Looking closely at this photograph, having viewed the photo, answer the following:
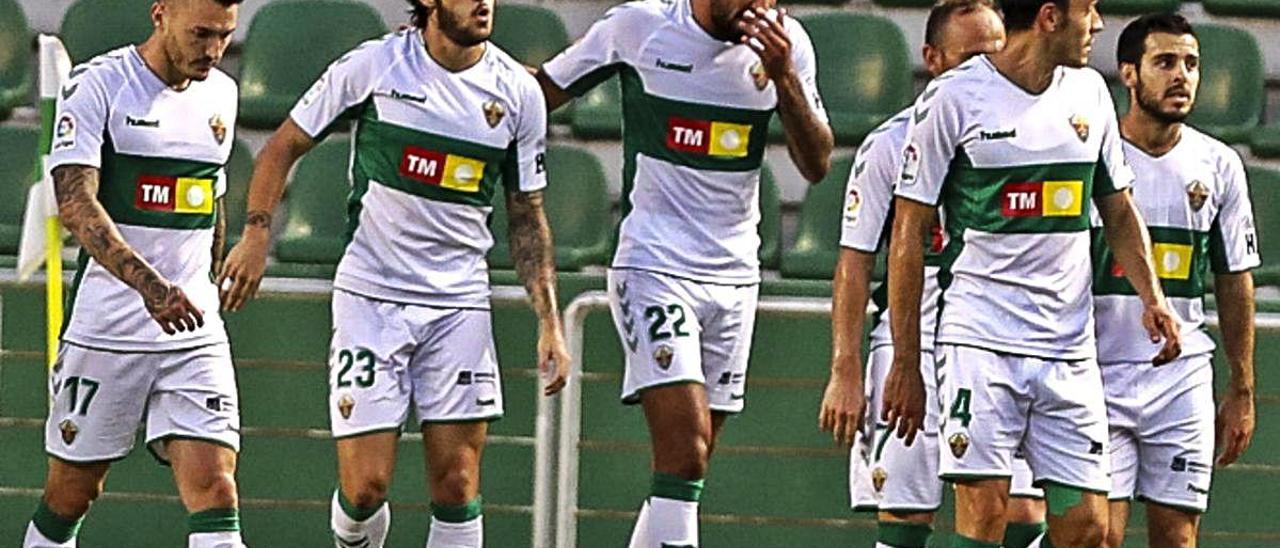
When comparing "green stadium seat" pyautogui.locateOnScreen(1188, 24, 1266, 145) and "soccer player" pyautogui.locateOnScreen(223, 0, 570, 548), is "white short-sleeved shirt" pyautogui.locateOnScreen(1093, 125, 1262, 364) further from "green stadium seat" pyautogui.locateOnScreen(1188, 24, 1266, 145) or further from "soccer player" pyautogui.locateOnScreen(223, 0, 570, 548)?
"green stadium seat" pyautogui.locateOnScreen(1188, 24, 1266, 145)

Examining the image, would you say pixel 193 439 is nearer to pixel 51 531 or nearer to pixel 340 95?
pixel 51 531

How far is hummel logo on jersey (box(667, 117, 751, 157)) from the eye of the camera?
7.30 metres

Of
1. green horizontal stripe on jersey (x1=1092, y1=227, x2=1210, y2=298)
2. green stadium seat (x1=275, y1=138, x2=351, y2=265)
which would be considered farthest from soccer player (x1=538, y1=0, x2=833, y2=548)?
green stadium seat (x1=275, y1=138, x2=351, y2=265)

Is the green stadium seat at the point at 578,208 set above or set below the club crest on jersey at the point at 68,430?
above

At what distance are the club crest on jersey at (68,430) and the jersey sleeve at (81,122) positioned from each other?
0.66 m

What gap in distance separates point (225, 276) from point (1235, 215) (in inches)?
109

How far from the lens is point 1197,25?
33.2 ft

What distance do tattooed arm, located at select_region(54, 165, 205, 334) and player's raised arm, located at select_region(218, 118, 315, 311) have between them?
0.87 ft

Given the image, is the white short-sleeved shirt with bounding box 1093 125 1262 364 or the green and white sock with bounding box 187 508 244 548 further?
the white short-sleeved shirt with bounding box 1093 125 1262 364

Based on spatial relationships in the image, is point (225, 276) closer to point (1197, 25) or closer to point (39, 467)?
point (39, 467)

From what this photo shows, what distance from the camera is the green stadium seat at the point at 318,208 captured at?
9.30 meters

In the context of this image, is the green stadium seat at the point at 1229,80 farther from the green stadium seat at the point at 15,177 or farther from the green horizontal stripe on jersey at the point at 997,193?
the green stadium seat at the point at 15,177

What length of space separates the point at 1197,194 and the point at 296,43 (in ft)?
12.2

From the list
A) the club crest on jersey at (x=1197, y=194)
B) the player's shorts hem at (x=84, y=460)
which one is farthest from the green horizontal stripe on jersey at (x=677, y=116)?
the player's shorts hem at (x=84, y=460)
